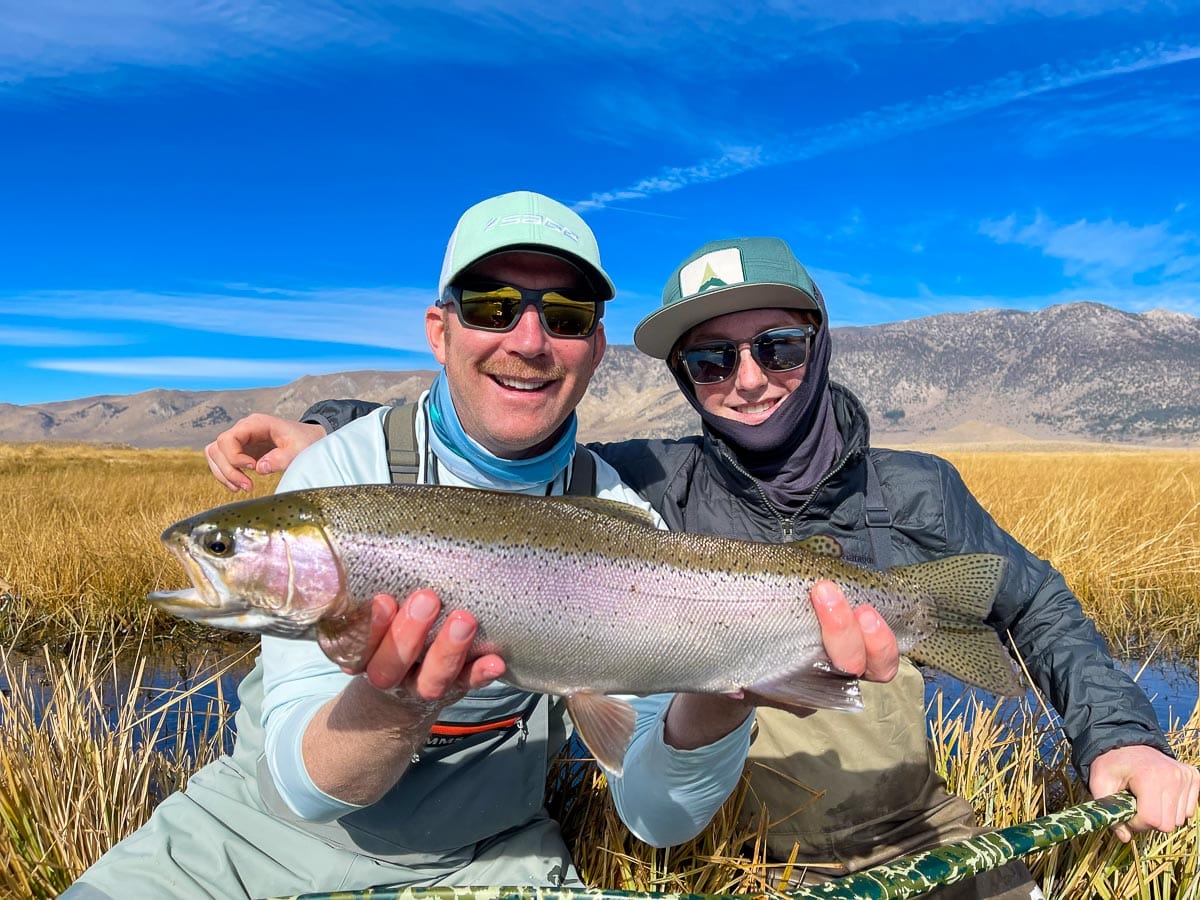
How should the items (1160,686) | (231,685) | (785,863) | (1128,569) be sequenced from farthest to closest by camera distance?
(1128,569) < (231,685) < (1160,686) < (785,863)

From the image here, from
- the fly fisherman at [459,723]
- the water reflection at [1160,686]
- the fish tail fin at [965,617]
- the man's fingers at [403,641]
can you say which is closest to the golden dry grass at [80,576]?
the fly fisherman at [459,723]

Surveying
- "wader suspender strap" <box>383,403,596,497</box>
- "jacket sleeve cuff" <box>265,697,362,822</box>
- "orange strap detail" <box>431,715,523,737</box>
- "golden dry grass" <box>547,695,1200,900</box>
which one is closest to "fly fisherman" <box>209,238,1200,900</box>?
"golden dry grass" <box>547,695,1200,900</box>

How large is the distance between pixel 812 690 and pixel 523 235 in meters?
1.94

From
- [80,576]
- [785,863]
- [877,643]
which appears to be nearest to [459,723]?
[877,643]

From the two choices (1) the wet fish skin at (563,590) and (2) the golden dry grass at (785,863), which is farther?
(2) the golden dry grass at (785,863)

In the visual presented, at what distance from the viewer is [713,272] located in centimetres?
424

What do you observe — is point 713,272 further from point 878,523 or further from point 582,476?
point 878,523

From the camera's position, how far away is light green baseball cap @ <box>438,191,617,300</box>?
3.14 metres

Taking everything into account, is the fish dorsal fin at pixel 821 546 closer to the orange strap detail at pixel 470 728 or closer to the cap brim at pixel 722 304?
the orange strap detail at pixel 470 728

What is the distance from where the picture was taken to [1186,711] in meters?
7.10

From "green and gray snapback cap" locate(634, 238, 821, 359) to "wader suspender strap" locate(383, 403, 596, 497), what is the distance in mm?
1180

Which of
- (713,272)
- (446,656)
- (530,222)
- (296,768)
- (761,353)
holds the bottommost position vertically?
(296,768)

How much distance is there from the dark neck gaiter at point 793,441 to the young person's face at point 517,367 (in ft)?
3.74

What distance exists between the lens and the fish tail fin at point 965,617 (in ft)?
9.69
